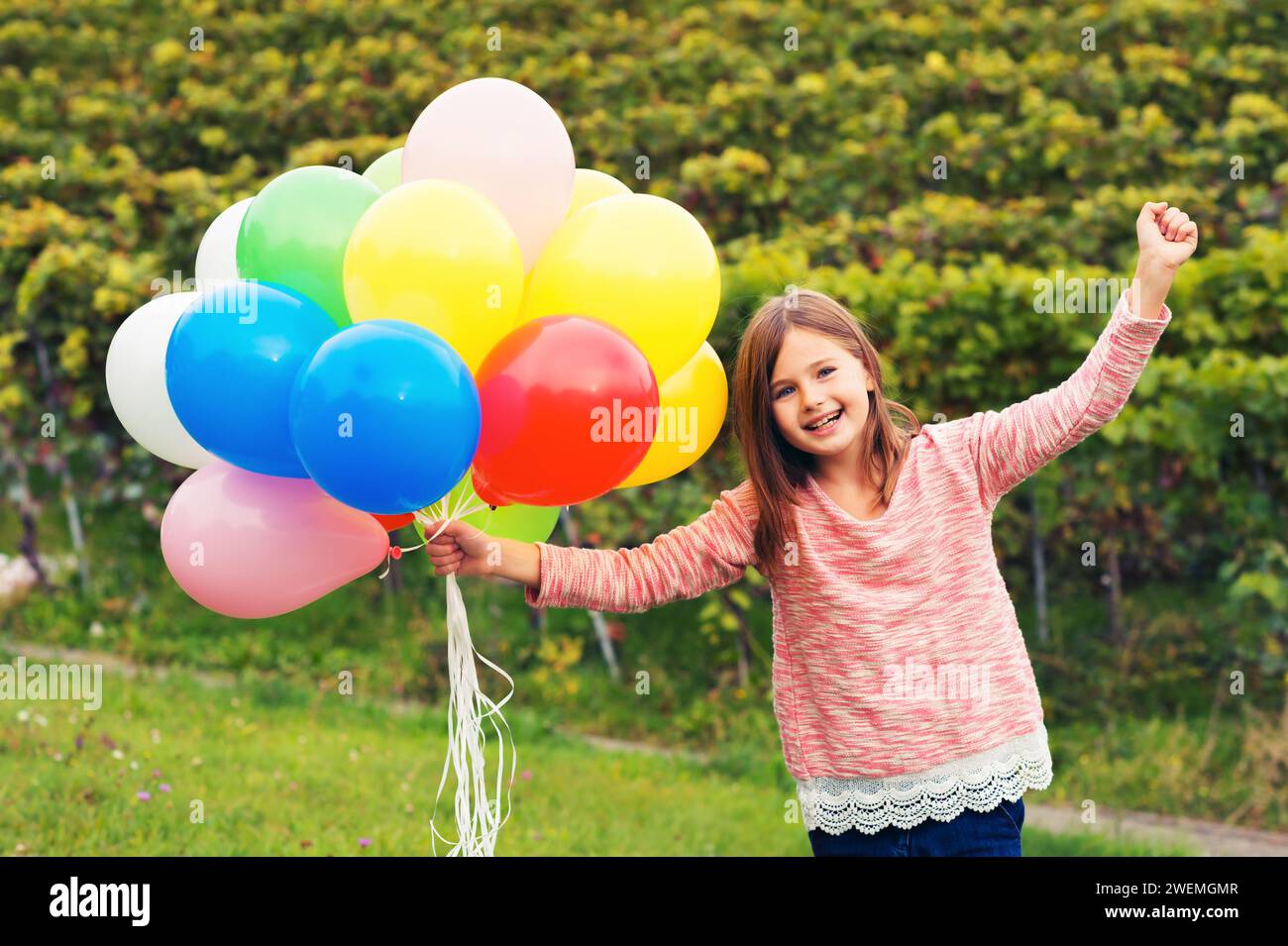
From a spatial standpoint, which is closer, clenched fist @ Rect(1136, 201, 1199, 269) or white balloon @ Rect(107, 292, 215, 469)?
clenched fist @ Rect(1136, 201, 1199, 269)

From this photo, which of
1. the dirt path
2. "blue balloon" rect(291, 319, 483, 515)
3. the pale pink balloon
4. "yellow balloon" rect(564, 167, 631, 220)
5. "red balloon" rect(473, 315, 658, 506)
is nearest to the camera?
"blue balloon" rect(291, 319, 483, 515)

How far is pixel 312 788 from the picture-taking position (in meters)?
3.80

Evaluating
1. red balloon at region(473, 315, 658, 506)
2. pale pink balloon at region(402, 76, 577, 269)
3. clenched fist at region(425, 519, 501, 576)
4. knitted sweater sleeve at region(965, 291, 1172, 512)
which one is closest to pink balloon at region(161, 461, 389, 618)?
clenched fist at region(425, 519, 501, 576)

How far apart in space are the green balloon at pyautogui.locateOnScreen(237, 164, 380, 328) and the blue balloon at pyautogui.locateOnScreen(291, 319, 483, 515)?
1.05ft

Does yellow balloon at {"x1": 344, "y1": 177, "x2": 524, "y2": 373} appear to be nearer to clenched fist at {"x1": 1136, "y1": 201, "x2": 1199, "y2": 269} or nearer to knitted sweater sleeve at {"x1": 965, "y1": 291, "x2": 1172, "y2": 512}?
knitted sweater sleeve at {"x1": 965, "y1": 291, "x2": 1172, "y2": 512}

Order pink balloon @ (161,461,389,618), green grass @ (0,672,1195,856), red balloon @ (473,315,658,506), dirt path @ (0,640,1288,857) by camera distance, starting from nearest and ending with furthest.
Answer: red balloon @ (473,315,658,506), pink balloon @ (161,461,389,618), green grass @ (0,672,1195,856), dirt path @ (0,640,1288,857)

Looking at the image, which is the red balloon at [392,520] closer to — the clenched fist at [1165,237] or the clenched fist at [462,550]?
the clenched fist at [462,550]

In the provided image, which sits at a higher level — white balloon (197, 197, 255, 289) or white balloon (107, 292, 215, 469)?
white balloon (197, 197, 255, 289)

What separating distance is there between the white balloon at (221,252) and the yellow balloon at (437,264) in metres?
0.40

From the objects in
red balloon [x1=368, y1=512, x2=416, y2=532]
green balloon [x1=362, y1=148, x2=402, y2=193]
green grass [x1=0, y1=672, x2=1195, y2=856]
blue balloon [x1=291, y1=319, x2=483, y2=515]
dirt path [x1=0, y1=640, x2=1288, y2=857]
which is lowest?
dirt path [x1=0, y1=640, x2=1288, y2=857]

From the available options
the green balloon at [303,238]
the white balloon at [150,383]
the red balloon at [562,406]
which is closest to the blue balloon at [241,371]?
the green balloon at [303,238]

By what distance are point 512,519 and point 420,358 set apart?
23.7 inches

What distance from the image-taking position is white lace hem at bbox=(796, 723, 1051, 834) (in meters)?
2.23
